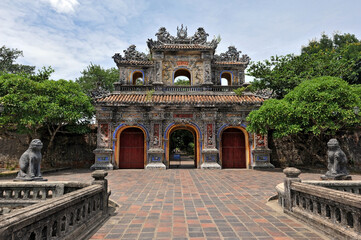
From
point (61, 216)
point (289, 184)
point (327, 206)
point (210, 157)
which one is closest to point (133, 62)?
point (210, 157)

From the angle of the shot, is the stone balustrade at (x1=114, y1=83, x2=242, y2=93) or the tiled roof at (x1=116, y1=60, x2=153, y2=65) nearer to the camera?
the stone balustrade at (x1=114, y1=83, x2=242, y2=93)

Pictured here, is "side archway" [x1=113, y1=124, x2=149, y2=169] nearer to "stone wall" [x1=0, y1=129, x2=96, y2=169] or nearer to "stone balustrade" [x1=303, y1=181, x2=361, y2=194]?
"stone wall" [x1=0, y1=129, x2=96, y2=169]

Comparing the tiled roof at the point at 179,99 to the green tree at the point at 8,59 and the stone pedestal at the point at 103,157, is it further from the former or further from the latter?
the green tree at the point at 8,59

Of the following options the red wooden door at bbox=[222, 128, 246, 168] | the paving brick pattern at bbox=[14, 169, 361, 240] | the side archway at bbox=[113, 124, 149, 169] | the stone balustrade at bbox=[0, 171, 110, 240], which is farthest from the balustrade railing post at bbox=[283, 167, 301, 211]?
the side archway at bbox=[113, 124, 149, 169]

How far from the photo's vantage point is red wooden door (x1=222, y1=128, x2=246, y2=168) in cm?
1620

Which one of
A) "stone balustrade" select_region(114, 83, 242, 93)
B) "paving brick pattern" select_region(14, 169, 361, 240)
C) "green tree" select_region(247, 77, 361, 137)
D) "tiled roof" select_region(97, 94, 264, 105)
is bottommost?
"paving brick pattern" select_region(14, 169, 361, 240)

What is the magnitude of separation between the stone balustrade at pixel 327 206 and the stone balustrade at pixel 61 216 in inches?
169

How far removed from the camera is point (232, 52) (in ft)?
62.2

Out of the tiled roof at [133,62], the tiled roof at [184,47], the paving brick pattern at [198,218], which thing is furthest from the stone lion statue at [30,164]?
the tiled roof at [184,47]

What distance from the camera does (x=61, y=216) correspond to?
11.0 ft

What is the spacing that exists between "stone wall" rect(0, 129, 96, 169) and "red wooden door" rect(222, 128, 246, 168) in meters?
10.3

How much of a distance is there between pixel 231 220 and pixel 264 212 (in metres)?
1.11

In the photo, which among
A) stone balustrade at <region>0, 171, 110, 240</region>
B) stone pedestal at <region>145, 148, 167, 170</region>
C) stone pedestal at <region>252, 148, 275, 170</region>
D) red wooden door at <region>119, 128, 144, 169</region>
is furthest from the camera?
red wooden door at <region>119, 128, 144, 169</region>

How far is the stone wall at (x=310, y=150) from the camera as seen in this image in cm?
1479
